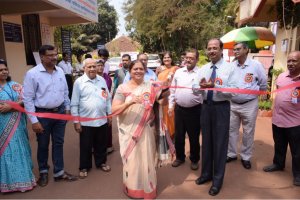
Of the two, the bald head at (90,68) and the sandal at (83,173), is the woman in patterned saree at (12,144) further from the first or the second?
the bald head at (90,68)

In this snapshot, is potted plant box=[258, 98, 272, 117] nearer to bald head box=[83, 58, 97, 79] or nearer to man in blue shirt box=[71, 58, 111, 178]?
man in blue shirt box=[71, 58, 111, 178]

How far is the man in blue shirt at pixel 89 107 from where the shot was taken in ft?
12.5

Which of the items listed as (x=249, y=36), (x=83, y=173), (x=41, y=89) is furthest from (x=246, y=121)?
(x=249, y=36)

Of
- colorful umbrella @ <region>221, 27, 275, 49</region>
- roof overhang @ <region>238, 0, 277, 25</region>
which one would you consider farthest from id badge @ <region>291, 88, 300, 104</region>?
colorful umbrella @ <region>221, 27, 275, 49</region>

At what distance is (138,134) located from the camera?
3.19 m

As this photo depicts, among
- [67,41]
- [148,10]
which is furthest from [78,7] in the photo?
[148,10]

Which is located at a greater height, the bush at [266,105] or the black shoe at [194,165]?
the bush at [266,105]

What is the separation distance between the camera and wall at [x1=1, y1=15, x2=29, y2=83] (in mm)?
6516

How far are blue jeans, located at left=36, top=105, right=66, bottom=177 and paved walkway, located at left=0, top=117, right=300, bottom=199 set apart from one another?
0.80 ft

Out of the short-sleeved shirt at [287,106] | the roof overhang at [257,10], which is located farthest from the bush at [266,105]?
the short-sleeved shirt at [287,106]

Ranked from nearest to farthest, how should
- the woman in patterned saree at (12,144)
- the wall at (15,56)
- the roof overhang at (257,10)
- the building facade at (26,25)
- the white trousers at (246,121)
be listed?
the woman in patterned saree at (12,144)
the white trousers at (246,121)
the building facade at (26,25)
the wall at (15,56)
the roof overhang at (257,10)

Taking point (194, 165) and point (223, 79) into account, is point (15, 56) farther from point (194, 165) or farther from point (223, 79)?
point (223, 79)

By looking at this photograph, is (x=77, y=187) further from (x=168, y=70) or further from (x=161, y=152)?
(x=168, y=70)

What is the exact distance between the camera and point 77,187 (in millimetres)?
3686
